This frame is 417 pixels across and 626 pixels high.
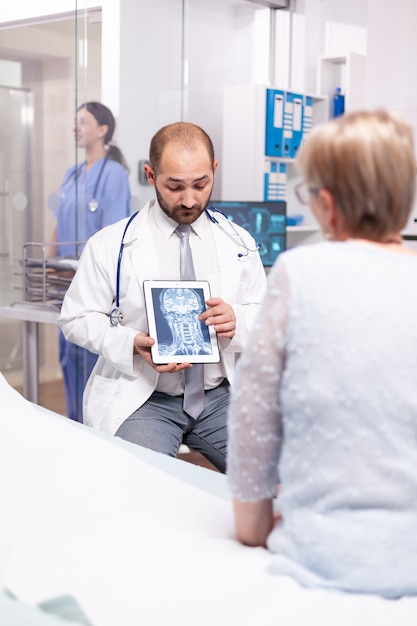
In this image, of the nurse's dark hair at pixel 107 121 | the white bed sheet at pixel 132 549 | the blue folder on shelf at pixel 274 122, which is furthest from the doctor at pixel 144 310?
the blue folder on shelf at pixel 274 122

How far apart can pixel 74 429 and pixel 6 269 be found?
2140 millimetres

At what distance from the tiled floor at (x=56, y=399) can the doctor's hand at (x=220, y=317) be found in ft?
5.70

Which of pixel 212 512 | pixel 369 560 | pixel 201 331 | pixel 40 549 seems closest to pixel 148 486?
pixel 212 512

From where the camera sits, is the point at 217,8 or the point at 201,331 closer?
the point at 201,331

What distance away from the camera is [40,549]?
1.26 metres

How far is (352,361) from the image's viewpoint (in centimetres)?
106

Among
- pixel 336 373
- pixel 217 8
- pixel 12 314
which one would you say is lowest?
pixel 12 314

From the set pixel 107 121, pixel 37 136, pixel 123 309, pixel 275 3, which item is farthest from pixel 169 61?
pixel 123 309

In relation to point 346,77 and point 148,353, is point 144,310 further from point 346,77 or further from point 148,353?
point 346,77

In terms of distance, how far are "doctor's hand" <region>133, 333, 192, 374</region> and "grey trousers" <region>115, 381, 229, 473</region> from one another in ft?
0.43

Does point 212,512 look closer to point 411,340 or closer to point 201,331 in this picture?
point 411,340

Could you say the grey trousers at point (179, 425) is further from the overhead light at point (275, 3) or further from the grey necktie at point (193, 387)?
the overhead light at point (275, 3)

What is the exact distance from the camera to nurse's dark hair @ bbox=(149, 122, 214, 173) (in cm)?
223

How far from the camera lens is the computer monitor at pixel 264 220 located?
390 cm
